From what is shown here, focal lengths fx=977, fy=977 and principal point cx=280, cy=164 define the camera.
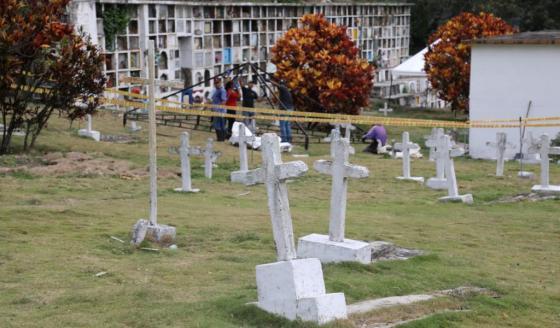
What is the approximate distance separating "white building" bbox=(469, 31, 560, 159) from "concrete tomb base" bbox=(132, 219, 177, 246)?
14.9 meters

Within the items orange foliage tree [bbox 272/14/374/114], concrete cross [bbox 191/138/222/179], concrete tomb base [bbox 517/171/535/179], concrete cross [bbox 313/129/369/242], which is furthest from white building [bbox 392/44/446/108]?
concrete cross [bbox 313/129/369/242]

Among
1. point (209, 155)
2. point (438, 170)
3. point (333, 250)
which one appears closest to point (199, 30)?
point (209, 155)

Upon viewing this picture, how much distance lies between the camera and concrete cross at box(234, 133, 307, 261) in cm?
686

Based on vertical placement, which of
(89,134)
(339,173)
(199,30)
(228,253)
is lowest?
(228,253)

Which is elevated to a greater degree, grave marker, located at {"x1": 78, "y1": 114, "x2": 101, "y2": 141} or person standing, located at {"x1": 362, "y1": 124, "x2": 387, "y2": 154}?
grave marker, located at {"x1": 78, "y1": 114, "x2": 101, "y2": 141}

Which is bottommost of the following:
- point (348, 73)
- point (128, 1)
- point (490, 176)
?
point (490, 176)

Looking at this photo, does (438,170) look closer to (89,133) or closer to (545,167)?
(545,167)

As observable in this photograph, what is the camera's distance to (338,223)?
8.34 m

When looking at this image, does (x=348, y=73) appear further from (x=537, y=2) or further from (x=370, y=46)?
(x=537, y=2)

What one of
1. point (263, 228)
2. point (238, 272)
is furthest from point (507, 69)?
point (238, 272)

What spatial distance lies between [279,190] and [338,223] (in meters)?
1.48

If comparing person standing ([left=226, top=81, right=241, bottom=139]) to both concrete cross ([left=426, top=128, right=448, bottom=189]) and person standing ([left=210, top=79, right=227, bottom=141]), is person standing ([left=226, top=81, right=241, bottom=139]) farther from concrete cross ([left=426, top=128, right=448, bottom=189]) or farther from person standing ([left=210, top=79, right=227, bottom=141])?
concrete cross ([left=426, top=128, right=448, bottom=189])

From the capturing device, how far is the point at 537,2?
1624 inches

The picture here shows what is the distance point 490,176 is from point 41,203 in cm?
902
